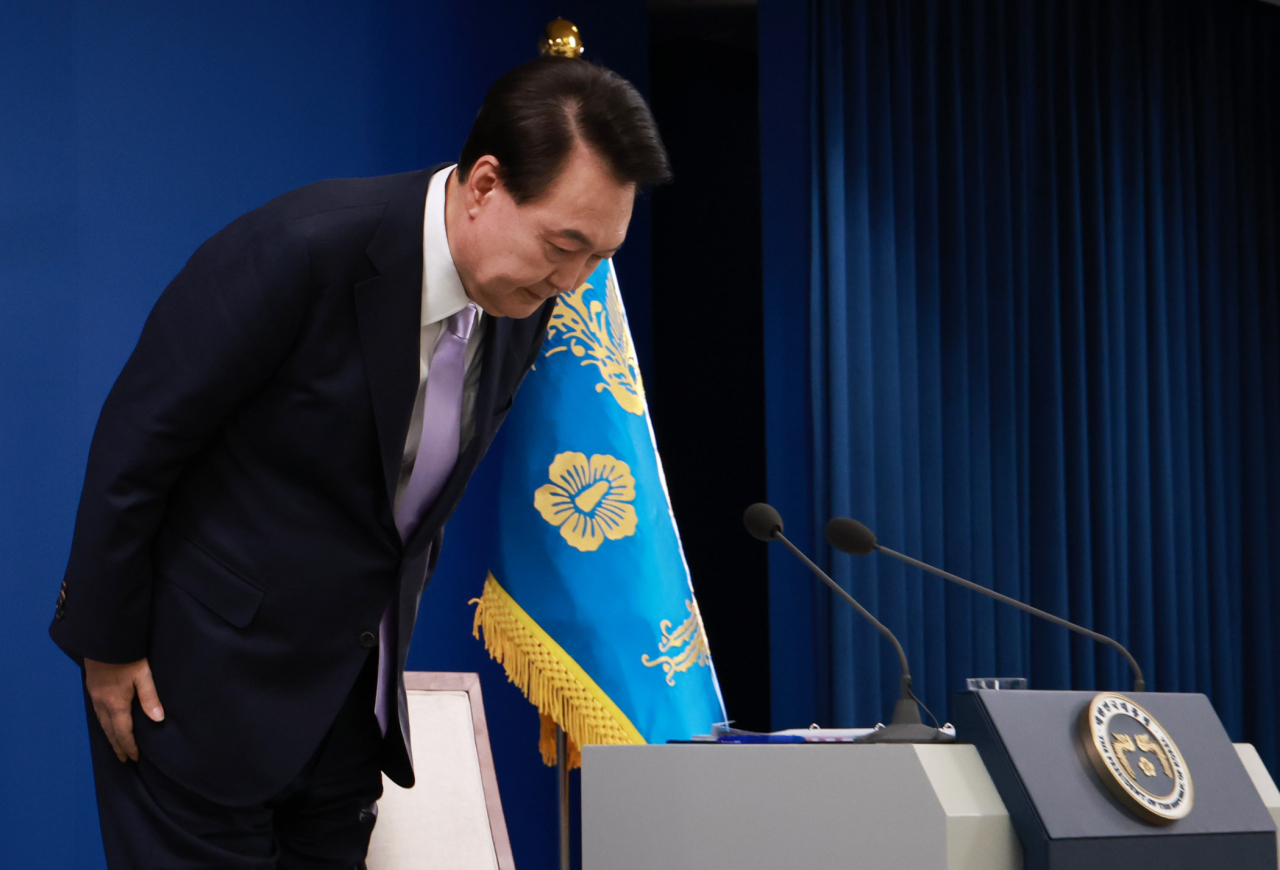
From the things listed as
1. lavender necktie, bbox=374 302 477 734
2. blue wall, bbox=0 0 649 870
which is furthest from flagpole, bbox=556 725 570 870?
lavender necktie, bbox=374 302 477 734

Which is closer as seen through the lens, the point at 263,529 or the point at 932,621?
the point at 263,529

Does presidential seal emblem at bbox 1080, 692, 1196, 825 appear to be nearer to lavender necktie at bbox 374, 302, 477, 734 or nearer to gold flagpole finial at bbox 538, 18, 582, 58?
lavender necktie at bbox 374, 302, 477, 734

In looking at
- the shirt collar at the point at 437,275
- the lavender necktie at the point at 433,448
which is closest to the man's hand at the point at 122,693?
the lavender necktie at the point at 433,448

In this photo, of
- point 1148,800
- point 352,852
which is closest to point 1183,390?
point 1148,800

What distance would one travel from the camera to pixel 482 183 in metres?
1.22

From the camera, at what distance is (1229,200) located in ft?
13.0

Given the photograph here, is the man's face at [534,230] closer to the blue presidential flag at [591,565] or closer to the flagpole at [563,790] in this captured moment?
the blue presidential flag at [591,565]

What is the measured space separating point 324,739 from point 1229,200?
3.53 m

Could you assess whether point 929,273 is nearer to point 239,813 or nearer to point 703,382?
point 703,382

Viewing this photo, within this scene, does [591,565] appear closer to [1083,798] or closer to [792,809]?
[792,809]

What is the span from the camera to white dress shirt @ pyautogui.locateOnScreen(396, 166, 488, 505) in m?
1.23

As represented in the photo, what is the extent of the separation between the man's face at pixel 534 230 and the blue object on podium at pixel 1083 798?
571mm

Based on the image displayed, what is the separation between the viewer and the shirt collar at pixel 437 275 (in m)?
1.23

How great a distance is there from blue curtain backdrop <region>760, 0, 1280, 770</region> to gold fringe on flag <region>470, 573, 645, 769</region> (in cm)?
87
